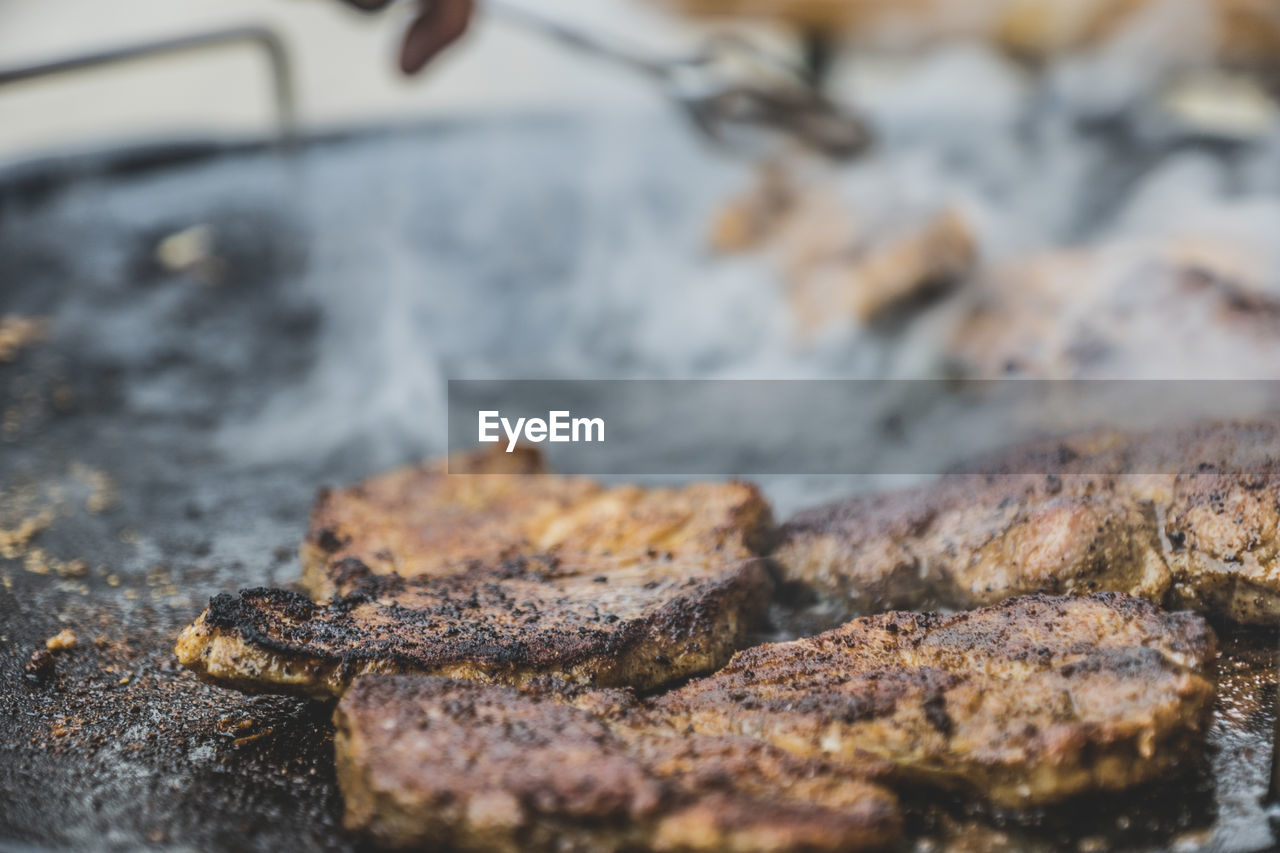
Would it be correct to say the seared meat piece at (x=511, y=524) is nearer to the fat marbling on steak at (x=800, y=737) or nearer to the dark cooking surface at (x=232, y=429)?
the dark cooking surface at (x=232, y=429)

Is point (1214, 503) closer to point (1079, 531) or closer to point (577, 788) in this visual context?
point (1079, 531)

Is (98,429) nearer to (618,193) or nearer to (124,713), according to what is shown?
(124,713)

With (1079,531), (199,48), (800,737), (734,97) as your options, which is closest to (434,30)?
(734,97)

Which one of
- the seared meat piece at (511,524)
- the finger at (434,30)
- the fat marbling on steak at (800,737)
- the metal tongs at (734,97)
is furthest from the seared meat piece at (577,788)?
the metal tongs at (734,97)

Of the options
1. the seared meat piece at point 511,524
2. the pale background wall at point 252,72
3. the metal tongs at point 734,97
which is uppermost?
the pale background wall at point 252,72

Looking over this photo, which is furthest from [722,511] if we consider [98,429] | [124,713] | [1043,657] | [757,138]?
[757,138]
